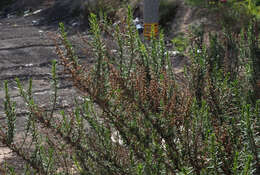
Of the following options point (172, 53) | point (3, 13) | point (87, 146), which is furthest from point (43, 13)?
point (87, 146)

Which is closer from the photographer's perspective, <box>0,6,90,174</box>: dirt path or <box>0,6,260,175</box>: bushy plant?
<box>0,6,260,175</box>: bushy plant

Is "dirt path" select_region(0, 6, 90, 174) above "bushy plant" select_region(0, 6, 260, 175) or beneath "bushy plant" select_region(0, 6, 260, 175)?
beneath

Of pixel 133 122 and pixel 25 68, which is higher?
pixel 133 122

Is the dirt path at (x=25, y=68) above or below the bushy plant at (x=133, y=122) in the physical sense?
below

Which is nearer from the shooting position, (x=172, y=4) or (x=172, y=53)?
(x=172, y=53)

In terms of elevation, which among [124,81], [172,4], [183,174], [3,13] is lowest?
[3,13]

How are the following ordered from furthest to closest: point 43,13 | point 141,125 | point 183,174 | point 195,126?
point 43,13 → point 141,125 → point 195,126 → point 183,174

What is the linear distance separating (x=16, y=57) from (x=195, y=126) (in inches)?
251

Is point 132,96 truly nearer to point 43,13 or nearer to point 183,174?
point 183,174

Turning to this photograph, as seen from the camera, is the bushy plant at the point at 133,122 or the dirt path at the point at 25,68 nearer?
the bushy plant at the point at 133,122

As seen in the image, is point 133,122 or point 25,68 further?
point 25,68

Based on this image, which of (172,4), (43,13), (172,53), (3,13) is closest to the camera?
(172,53)

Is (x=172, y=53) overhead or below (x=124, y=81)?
below

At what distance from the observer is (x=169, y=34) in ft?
29.2
